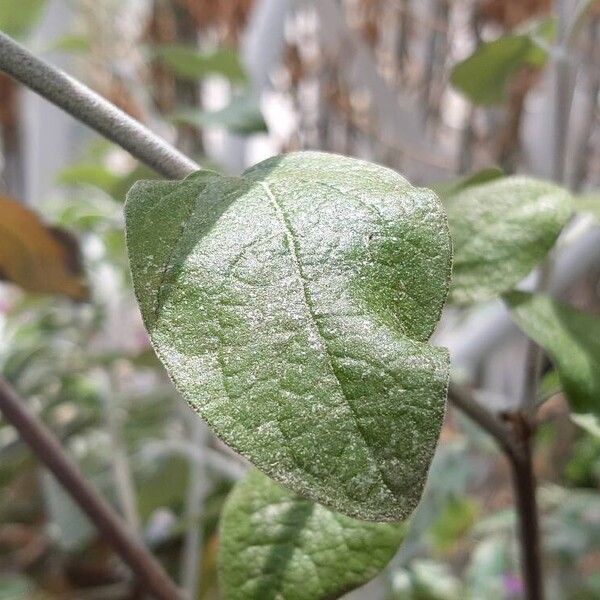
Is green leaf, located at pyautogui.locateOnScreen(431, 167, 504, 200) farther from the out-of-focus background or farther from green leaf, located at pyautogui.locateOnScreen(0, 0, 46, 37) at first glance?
green leaf, located at pyautogui.locateOnScreen(0, 0, 46, 37)

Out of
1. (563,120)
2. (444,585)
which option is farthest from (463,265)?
(444,585)

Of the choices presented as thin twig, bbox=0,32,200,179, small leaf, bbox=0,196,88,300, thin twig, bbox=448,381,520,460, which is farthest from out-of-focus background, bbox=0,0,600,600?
thin twig, bbox=0,32,200,179

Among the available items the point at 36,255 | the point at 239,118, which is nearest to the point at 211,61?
the point at 239,118

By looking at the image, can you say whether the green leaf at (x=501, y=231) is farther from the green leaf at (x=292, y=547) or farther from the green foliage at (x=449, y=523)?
the green foliage at (x=449, y=523)

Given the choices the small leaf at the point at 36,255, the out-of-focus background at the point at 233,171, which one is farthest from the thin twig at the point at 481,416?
the small leaf at the point at 36,255

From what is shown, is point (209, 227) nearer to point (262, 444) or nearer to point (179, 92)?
point (262, 444)
